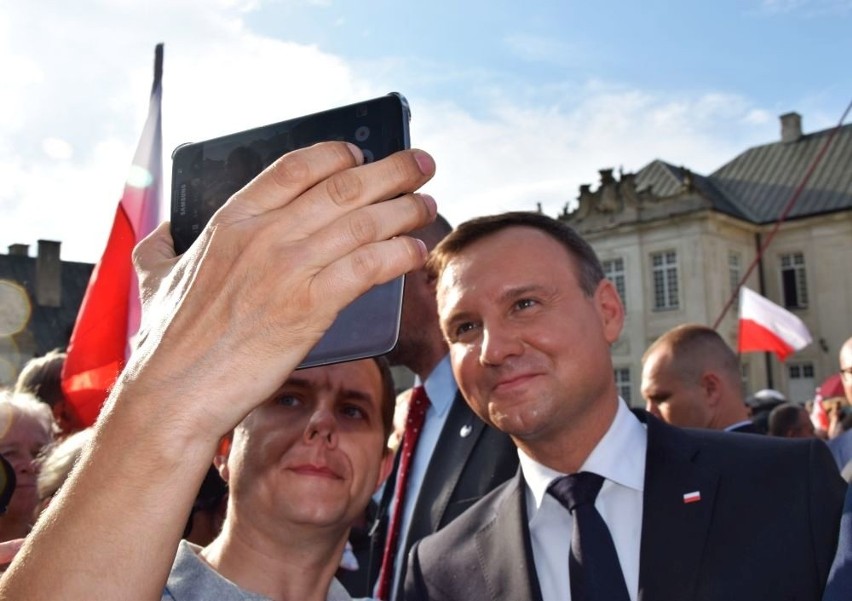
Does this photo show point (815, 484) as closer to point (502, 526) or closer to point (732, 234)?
point (502, 526)

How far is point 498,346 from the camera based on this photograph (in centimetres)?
266

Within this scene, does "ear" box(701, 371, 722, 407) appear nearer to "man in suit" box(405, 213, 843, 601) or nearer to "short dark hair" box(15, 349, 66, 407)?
"man in suit" box(405, 213, 843, 601)

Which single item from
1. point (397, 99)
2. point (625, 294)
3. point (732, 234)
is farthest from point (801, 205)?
point (397, 99)

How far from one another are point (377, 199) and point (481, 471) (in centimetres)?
269

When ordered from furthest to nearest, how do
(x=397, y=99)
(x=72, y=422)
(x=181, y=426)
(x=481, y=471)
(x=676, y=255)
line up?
(x=676, y=255)
(x=72, y=422)
(x=481, y=471)
(x=397, y=99)
(x=181, y=426)

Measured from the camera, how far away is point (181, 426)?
3.00ft

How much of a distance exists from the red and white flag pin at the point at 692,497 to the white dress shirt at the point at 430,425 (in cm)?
148

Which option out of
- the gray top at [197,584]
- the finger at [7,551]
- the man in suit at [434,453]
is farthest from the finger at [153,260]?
the man in suit at [434,453]

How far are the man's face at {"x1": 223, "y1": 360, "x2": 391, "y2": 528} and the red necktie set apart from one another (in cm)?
132

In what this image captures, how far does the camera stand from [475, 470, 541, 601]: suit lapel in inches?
99.0

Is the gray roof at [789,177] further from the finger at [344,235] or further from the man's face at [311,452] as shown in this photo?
the finger at [344,235]

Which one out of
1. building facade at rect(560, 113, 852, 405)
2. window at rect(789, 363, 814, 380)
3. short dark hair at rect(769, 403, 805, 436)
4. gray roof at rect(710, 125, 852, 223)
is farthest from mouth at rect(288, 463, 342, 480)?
gray roof at rect(710, 125, 852, 223)

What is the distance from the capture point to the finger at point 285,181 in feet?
3.17

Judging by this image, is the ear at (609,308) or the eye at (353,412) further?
the ear at (609,308)
